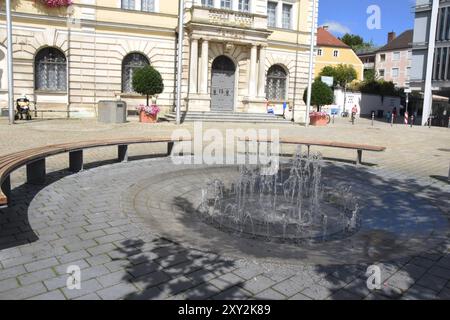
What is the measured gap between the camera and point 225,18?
27.2 m

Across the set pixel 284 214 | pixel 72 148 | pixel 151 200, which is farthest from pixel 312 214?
pixel 72 148

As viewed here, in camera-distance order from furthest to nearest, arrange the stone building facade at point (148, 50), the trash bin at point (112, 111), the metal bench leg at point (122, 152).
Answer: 1. the stone building facade at point (148, 50)
2. the trash bin at point (112, 111)
3. the metal bench leg at point (122, 152)

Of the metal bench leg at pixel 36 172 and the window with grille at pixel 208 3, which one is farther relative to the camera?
the window with grille at pixel 208 3

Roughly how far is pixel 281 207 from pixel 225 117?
18526 mm

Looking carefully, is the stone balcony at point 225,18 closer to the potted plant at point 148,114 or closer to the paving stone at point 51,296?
the potted plant at point 148,114

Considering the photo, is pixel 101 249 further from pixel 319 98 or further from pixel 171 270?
pixel 319 98

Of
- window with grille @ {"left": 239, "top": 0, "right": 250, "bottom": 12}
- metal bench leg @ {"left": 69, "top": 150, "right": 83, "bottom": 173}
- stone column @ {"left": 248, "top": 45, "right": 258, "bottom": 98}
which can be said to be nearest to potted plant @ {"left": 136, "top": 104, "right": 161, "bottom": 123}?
stone column @ {"left": 248, "top": 45, "right": 258, "bottom": 98}

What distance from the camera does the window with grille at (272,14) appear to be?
3070 centimetres

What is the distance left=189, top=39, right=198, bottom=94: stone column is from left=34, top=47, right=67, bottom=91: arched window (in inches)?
301

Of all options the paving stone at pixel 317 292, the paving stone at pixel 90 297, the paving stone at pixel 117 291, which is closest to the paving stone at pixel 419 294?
the paving stone at pixel 317 292

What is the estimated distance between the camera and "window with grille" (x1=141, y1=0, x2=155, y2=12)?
1063 inches

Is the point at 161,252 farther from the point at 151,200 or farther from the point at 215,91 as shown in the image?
the point at 215,91

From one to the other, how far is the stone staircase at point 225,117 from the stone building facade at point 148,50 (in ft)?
3.74

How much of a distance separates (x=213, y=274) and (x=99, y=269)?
3.85ft
